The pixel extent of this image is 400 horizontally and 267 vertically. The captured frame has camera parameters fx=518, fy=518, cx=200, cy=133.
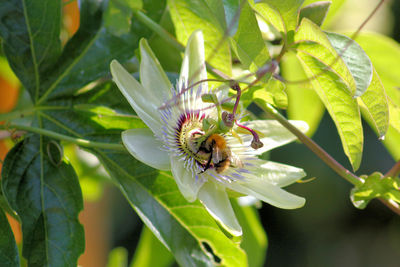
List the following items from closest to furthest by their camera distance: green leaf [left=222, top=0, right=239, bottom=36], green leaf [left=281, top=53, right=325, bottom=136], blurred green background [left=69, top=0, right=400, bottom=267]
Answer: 1. green leaf [left=222, top=0, right=239, bottom=36]
2. green leaf [left=281, top=53, right=325, bottom=136]
3. blurred green background [left=69, top=0, right=400, bottom=267]

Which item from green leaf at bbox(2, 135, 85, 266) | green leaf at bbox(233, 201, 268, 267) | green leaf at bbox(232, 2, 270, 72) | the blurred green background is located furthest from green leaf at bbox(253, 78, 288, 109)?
the blurred green background

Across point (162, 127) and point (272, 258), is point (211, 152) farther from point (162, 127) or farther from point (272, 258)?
point (272, 258)

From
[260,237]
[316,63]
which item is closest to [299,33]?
[316,63]

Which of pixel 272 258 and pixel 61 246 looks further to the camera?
pixel 272 258

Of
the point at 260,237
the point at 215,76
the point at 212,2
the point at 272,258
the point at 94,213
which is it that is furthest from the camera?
the point at 272,258

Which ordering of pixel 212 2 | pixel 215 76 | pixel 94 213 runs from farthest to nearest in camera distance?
1. pixel 94 213
2. pixel 215 76
3. pixel 212 2

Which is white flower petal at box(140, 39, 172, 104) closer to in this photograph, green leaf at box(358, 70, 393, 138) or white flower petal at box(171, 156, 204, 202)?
white flower petal at box(171, 156, 204, 202)

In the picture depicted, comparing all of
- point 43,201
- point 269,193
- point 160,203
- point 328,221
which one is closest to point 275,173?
point 269,193

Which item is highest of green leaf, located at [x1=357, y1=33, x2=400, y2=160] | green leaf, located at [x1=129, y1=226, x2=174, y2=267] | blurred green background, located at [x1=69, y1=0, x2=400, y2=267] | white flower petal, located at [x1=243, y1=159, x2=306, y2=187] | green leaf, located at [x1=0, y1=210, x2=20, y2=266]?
green leaf, located at [x1=357, y1=33, x2=400, y2=160]
